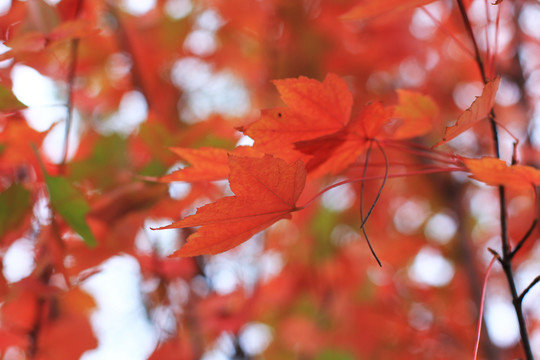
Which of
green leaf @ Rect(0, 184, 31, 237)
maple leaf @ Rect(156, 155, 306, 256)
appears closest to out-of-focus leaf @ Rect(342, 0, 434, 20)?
maple leaf @ Rect(156, 155, 306, 256)

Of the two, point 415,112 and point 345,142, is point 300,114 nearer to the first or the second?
point 345,142

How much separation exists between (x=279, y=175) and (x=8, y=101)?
33 cm

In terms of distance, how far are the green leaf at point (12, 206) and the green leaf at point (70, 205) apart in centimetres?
15

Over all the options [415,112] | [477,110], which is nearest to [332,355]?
[415,112]

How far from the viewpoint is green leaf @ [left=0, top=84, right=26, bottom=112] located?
511 millimetres

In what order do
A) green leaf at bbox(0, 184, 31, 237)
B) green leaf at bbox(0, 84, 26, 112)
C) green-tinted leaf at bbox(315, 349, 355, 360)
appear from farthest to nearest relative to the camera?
green-tinted leaf at bbox(315, 349, 355, 360) < green leaf at bbox(0, 184, 31, 237) < green leaf at bbox(0, 84, 26, 112)

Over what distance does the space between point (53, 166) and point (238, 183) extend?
532mm

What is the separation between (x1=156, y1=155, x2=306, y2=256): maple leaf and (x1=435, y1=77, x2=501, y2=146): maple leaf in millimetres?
127

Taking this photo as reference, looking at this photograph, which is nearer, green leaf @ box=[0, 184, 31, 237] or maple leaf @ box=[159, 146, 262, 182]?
maple leaf @ box=[159, 146, 262, 182]

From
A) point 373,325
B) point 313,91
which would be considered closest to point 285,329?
point 373,325

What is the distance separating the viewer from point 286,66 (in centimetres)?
125

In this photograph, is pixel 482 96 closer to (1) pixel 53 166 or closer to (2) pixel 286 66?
(1) pixel 53 166

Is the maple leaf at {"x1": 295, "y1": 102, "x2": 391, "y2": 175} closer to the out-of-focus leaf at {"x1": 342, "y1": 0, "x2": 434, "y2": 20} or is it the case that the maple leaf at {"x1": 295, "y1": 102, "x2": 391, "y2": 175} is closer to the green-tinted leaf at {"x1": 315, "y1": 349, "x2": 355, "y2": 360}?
the out-of-focus leaf at {"x1": 342, "y1": 0, "x2": 434, "y2": 20}

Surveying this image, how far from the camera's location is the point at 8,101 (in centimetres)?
52
